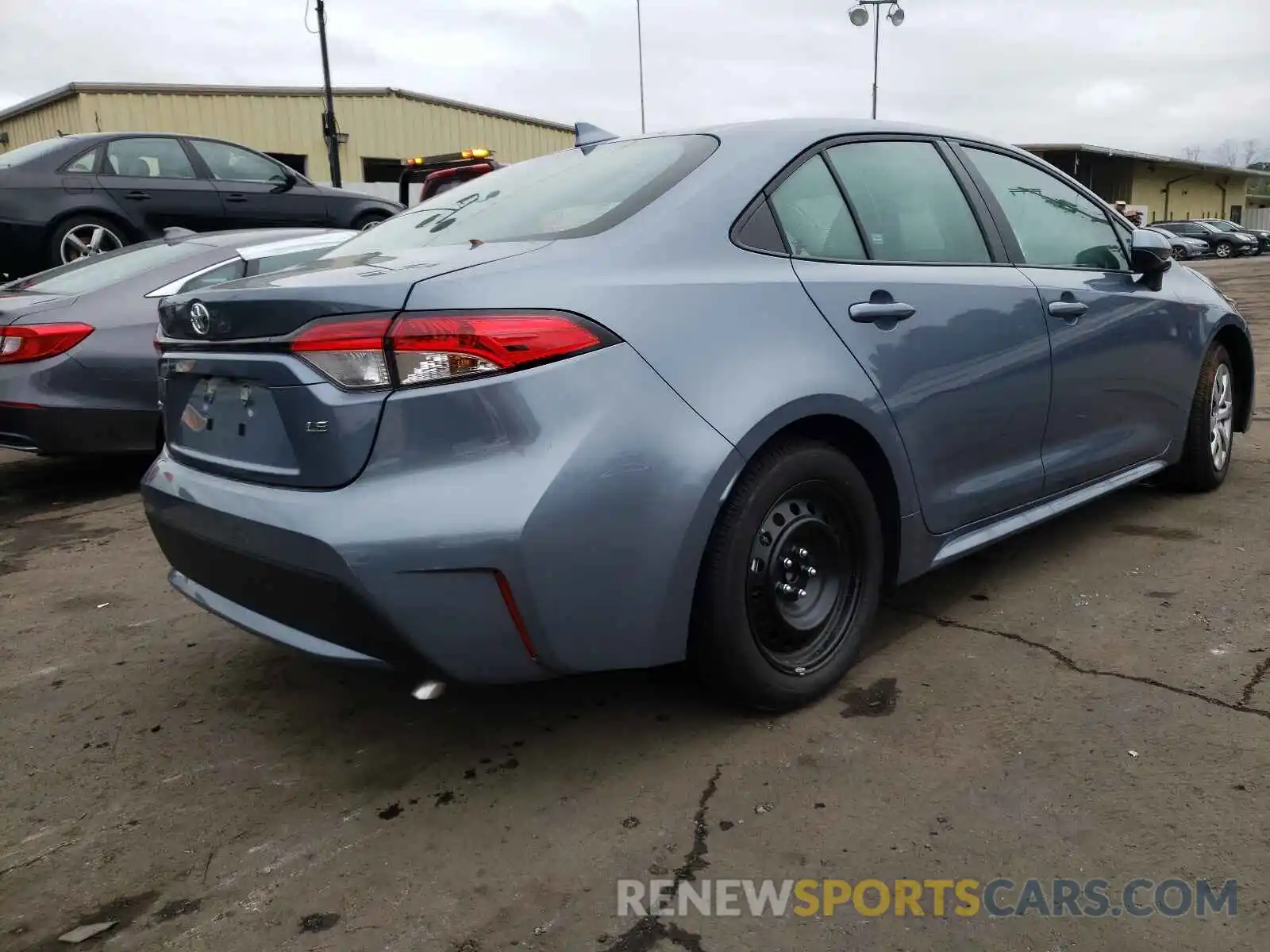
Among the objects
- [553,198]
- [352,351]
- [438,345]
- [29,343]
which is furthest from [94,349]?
[438,345]

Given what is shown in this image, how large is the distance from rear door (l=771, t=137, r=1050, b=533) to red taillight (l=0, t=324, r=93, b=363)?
3684mm

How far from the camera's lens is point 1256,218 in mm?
60344

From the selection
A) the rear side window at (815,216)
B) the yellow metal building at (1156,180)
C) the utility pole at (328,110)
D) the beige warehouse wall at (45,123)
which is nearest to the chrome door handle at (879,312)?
the rear side window at (815,216)

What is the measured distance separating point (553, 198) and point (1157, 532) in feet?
9.30

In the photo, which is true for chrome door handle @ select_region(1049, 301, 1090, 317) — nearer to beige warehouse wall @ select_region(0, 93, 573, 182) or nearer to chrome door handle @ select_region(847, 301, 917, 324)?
chrome door handle @ select_region(847, 301, 917, 324)

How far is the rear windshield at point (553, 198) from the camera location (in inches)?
101

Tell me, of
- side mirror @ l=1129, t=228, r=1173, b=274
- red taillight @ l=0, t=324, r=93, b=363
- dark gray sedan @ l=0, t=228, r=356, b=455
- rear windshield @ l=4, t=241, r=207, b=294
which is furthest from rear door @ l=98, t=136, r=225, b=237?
side mirror @ l=1129, t=228, r=1173, b=274

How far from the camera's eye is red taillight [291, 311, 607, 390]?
2094 mm

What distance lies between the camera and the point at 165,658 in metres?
3.26

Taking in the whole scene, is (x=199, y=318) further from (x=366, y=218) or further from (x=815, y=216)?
(x=366, y=218)

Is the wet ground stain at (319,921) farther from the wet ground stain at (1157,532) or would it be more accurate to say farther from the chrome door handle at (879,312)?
the wet ground stain at (1157,532)

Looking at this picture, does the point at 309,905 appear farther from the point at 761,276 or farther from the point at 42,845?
the point at 761,276

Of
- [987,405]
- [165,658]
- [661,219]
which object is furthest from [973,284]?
[165,658]

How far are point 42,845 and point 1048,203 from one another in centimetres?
362
